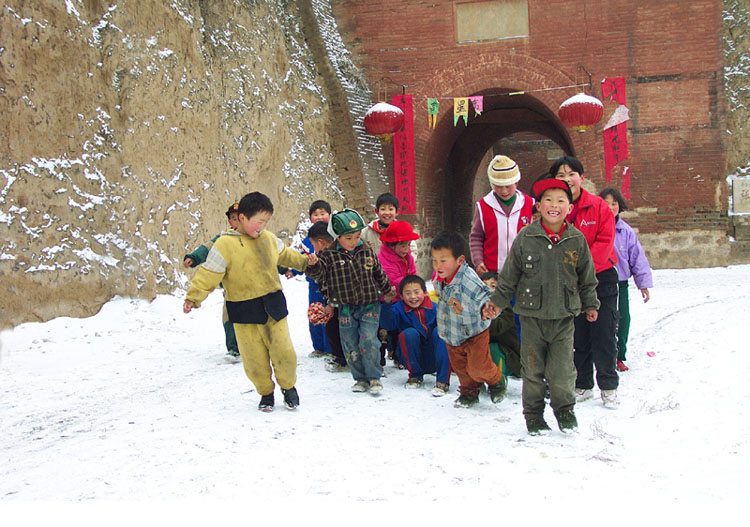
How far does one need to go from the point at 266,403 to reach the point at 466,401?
120 centimetres

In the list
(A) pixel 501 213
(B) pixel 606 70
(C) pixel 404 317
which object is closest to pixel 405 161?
(B) pixel 606 70

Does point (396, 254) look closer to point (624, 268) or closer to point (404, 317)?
point (404, 317)

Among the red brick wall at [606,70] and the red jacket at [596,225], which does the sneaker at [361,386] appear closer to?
the red jacket at [596,225]

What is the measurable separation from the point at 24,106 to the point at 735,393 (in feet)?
20.8

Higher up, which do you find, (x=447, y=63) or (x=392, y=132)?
(x=447, y=63)

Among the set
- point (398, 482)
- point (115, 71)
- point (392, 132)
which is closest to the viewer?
point (398, 482)

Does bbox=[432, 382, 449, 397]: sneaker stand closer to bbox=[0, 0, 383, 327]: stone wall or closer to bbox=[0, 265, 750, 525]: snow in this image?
bbox=[0, 265, 750, 525]: snow

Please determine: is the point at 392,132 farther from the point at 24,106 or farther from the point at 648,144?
the point at 24,106

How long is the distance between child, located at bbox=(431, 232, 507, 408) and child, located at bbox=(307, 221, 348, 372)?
1.12 metres

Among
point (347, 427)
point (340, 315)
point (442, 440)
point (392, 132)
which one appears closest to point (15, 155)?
point (340, 315)

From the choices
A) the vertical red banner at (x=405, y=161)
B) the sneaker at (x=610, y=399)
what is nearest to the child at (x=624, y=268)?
the sneaker at (x=610, y=399)

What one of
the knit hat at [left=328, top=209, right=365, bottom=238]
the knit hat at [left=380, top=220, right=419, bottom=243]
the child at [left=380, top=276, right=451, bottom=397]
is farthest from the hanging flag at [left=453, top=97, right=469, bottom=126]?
the knit hat at [left=328, top=209, right=365, bottom=238]

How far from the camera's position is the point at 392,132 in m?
11.8

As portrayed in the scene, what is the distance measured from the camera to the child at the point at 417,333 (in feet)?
14.7
